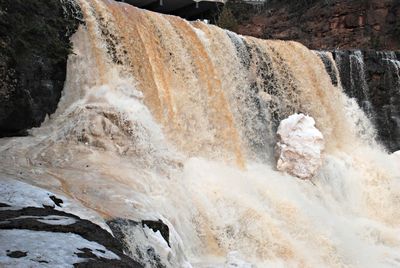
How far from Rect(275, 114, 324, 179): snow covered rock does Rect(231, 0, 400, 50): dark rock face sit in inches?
358

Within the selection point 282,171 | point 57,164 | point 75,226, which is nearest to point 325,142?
point 282,171

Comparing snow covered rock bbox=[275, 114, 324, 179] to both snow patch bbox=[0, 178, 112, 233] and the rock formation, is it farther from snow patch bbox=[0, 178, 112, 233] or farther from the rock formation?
snow patch bbox=[0, 178, 112, 233]

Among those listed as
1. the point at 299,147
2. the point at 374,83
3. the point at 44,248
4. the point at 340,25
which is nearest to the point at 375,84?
the point at 374,83

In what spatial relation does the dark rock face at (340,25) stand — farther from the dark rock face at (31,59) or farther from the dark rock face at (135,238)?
the dark rock face at (135,238)

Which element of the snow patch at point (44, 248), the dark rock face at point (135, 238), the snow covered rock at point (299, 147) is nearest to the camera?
the snow patch at point (44, 248)

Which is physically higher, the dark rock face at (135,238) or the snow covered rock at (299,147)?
the dark rock face at (135,238)

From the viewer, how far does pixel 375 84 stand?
14625 millimetres

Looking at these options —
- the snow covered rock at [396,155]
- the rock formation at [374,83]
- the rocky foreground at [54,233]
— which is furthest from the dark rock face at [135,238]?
the rock formation at [374,83]

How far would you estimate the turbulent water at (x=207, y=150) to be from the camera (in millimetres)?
6395

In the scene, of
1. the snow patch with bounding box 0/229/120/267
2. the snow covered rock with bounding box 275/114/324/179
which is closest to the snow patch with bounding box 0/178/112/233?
the snow patch with bounding box 0/229/120/267

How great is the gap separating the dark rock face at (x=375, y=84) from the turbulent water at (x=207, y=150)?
0.75m

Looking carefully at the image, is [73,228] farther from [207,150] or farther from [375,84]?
[375,84]

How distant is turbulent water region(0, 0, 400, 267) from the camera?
639 centimetres

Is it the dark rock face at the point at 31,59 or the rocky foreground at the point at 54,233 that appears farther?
the dark rock face at the point at 31,59
